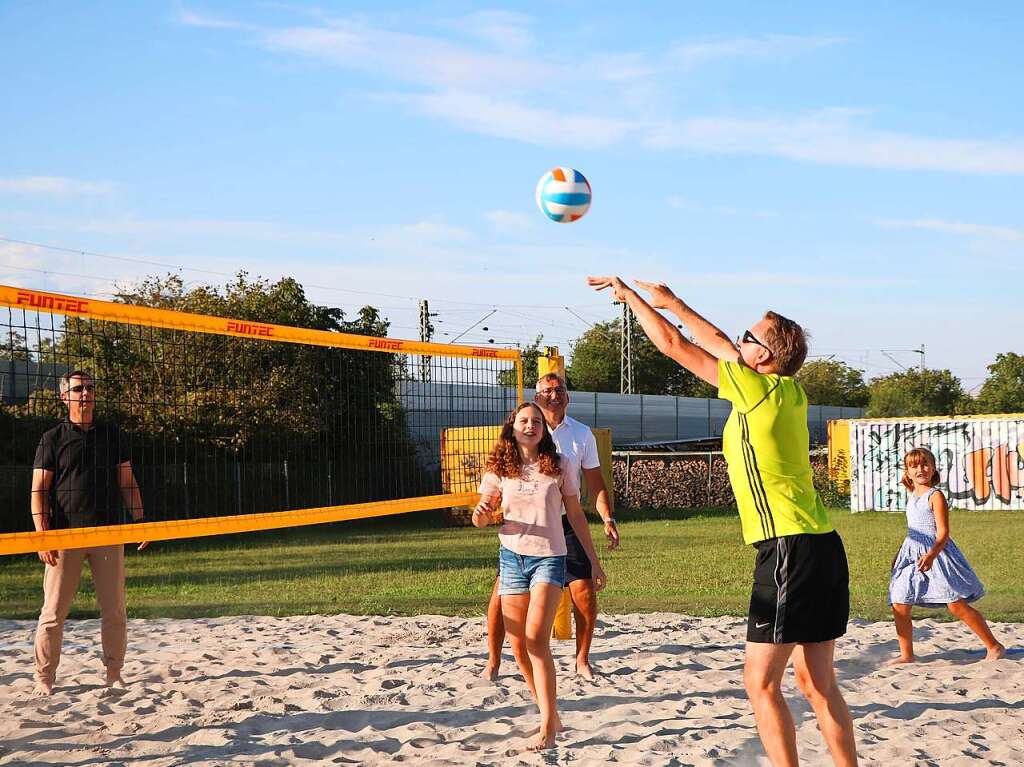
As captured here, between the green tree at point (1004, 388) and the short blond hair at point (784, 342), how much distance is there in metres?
69.8

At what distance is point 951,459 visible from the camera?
93.4 feet

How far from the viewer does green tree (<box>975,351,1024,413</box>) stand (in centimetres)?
6906

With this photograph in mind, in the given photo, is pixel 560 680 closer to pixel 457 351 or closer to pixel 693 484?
pixel 457 351

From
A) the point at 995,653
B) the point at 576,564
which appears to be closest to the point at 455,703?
the point at 576,564

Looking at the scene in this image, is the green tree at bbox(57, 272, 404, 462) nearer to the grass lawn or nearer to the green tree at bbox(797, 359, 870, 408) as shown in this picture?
the grass lawn

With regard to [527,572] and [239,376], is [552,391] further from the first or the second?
[239,376]

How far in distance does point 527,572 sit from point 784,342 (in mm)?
2129

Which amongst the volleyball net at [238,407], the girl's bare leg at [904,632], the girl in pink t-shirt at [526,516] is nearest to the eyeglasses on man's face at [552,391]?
the girl in pink t-shirt at [526,516]

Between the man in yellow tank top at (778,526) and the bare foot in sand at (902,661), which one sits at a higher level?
the man in yellow tank top at (778,526)

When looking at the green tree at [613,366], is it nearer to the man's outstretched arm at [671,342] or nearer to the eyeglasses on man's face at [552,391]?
the eyeglasses on man's face at [552,391]

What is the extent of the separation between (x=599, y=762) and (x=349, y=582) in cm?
834

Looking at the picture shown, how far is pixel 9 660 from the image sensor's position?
26.4 feet

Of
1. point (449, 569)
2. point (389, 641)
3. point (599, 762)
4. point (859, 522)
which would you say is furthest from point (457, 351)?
point (859, 522)

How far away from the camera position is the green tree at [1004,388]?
69.1m
